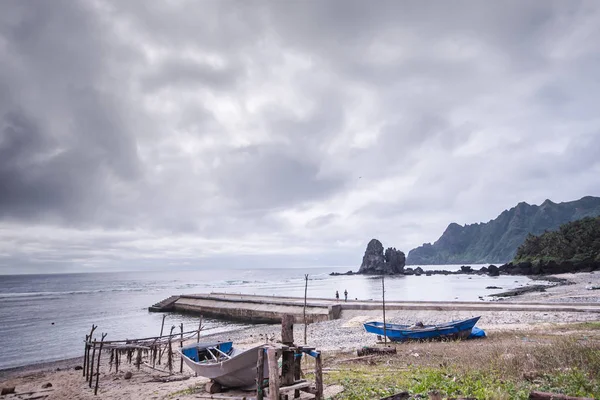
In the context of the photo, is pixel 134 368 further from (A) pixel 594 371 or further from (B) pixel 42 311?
(B) pixel 42 311

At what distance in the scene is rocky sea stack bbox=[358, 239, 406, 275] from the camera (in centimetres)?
16312

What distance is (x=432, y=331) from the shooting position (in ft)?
73.2

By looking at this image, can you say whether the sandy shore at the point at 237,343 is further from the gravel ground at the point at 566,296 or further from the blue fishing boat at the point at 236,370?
the blue fishing boat at the point at 236,370

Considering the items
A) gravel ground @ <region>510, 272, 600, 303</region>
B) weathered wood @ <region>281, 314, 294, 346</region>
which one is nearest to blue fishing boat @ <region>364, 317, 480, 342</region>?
weathered wood @ <region>281, 314, 294, 346</region>

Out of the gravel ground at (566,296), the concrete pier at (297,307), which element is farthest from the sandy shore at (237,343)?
the concrete pier at (297,307)

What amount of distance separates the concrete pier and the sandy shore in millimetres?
995

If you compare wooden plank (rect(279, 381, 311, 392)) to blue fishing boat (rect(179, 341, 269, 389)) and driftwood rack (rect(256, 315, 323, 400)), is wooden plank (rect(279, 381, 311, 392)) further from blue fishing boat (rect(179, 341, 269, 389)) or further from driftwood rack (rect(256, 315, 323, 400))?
blue fishing boat (rect(179, 341, 269, 389))

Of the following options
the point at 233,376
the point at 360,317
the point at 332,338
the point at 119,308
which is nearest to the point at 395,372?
the point at 233,376

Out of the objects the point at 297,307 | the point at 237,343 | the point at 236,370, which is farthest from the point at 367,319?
the point at 236,370

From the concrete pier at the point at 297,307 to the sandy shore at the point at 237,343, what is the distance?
1.00 meters

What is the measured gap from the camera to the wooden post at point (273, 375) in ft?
30.3

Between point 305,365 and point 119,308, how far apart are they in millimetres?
53951

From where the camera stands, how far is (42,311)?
56781 mm

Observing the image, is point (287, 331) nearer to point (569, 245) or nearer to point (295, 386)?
point (295, 386)
